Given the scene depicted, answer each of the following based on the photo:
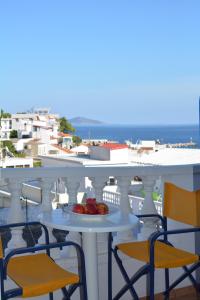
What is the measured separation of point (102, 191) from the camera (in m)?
2.96

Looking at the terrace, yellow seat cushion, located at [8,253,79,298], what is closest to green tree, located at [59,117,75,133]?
the terrace

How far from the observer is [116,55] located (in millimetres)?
79312

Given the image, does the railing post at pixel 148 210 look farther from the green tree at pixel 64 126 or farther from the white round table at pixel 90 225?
the green tree at pixel 64 126

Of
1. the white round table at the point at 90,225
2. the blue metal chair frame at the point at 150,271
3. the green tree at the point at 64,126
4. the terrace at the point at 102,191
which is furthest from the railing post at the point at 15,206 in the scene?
the green tree at the point at 64,126

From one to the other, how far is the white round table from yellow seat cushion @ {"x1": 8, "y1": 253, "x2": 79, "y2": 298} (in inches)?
6.7

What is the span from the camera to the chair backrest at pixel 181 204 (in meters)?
2.73

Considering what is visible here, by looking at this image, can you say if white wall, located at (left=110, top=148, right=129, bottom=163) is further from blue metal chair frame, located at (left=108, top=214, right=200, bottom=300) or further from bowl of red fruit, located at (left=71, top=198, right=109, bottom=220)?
bowl of red fruit, located at (left=71, top=198, right=109, bottom=220)

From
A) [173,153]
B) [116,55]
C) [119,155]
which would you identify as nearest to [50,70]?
[116,55]

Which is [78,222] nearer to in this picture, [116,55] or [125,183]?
[125,183]

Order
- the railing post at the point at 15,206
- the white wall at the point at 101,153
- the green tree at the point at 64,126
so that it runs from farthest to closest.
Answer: the green tree at the point at 64,126
the white wall at the point at 101,153
the railing post at the point at 15,206

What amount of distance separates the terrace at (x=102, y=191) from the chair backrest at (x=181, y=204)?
26 cm

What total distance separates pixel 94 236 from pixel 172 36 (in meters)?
48.0

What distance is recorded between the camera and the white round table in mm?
2104

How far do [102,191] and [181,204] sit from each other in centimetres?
51
